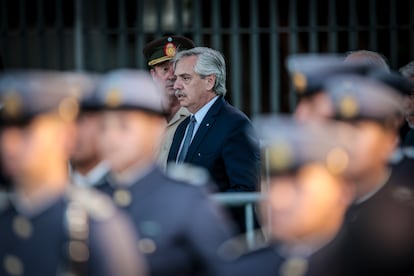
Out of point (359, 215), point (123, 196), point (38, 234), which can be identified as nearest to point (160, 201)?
point (123, 196)

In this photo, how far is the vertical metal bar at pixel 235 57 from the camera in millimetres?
7681

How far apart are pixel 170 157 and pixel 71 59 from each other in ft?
9.94

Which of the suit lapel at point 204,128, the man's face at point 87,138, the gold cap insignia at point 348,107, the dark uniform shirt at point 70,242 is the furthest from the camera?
the suit lapel at point 204,128

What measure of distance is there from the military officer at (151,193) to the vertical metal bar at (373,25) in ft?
14.7

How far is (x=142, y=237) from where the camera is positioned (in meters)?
3.18

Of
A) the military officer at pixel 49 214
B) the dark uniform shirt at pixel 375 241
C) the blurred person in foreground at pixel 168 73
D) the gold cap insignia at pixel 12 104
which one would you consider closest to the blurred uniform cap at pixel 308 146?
the dark uniform shirt at pixel 375 241

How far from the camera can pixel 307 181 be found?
9.40 ft

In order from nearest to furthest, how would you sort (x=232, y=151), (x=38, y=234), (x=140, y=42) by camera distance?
(x=38, y=234) < (x=232, y=151) < (x=140, y=42)

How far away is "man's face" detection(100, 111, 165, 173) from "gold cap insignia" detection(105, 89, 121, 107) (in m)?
0.03

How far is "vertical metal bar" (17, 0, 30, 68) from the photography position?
7664mm

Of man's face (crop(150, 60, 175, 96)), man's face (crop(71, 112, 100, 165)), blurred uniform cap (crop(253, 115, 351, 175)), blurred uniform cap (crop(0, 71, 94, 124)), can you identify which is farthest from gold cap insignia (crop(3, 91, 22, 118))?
man's face (crop(150, 60, 175, 96))

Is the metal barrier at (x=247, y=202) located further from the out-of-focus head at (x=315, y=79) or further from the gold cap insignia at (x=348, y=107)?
the gold cap insignia at (x=348, y=107)

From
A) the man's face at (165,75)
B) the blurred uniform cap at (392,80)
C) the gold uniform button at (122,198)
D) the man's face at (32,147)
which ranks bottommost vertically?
the gold uniform button at (122,198)

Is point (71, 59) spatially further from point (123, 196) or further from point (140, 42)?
point (123, 196)
